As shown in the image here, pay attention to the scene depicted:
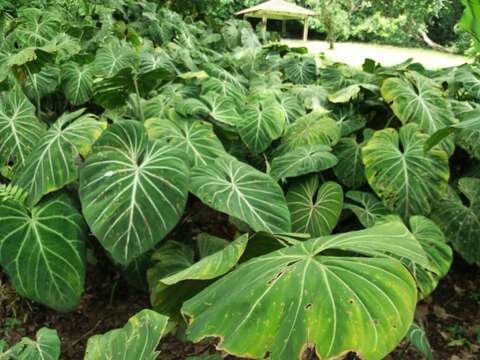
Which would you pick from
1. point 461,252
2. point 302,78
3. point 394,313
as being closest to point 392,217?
point 461,252

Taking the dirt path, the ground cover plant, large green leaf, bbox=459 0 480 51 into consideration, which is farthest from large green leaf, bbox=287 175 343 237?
the dirt path

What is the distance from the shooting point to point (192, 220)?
228 cm

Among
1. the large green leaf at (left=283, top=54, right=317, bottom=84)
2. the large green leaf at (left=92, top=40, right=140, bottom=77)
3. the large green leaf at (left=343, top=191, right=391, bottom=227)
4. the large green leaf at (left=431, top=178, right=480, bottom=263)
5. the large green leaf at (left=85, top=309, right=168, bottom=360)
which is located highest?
the large green leaf at (left=92, top=40, right=140, bottom=77)

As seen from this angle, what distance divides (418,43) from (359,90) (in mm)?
22773

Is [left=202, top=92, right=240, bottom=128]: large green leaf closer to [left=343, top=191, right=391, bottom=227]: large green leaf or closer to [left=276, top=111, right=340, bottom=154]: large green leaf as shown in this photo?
[left=276, top=111, right=340, bottom=154]: large green leaf

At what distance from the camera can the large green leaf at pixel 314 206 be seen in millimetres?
1965

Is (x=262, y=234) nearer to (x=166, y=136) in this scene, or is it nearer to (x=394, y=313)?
(x=394, y=313)

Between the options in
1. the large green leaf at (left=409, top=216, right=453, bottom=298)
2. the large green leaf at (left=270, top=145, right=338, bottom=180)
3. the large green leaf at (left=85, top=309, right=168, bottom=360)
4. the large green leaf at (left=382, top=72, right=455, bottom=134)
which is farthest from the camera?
the large green leaf at (left=382, top=72, right=455, bottom=134)

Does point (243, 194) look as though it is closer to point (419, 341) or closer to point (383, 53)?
point (419, 341)

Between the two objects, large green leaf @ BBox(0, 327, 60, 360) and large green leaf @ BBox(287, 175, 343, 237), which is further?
large green leaf @ BBox(287, 175, 343, 237)

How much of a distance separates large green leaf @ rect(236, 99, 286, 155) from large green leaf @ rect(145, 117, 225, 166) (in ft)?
0.83

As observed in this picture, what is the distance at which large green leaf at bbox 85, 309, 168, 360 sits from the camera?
3.23 ft

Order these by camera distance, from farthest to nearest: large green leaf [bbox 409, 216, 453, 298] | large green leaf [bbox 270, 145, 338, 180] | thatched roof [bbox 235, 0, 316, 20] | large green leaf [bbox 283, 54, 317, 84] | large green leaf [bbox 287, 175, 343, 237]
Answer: thatched roof [bbox 235, 0, 316, 20], large green leaf [bbox 283, 54, 317, 84], large green leaf [bbox 270, 145, 338, 180], large green leaf [bbox 287, 175, 343, 237], large green leaf [bbox 409, 216, 453, 298]

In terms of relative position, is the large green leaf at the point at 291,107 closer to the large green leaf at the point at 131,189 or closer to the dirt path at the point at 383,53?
the large green leaf at the point at 131,189
